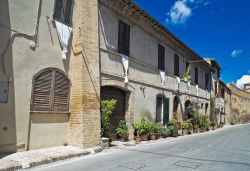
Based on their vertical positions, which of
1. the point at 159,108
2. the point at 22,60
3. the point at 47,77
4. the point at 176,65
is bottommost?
the point at 159,108

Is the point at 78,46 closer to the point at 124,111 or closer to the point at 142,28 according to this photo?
the point at 124,111

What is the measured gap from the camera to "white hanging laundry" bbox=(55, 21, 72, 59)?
938cm

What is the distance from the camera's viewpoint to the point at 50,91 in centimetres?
909

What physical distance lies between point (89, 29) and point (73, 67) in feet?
5.55

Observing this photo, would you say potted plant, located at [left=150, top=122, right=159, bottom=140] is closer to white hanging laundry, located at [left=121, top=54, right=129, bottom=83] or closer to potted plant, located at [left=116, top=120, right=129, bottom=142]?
potted plant, located at [left=116, top=120, right=129, bottom=142]

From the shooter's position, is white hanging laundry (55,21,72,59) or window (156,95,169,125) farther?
window (156,95,169,125)

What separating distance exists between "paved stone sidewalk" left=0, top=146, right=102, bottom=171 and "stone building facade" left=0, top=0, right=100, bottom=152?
34 centimetres

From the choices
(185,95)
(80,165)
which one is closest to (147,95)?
(185,95)

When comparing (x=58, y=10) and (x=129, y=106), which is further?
(x=129, y=106)

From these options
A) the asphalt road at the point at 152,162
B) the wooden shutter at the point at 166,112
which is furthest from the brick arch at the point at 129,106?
the wooden shutter at the point at 166,112

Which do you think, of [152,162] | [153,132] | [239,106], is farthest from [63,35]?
[239,106]

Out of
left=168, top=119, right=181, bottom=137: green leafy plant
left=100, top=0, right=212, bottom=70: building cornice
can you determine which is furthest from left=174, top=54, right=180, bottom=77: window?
left=168, top=119, right=181, bottom=137: green leafy plant

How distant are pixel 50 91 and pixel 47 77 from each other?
503 millimetres

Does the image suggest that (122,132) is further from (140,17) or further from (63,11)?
(140,17)
